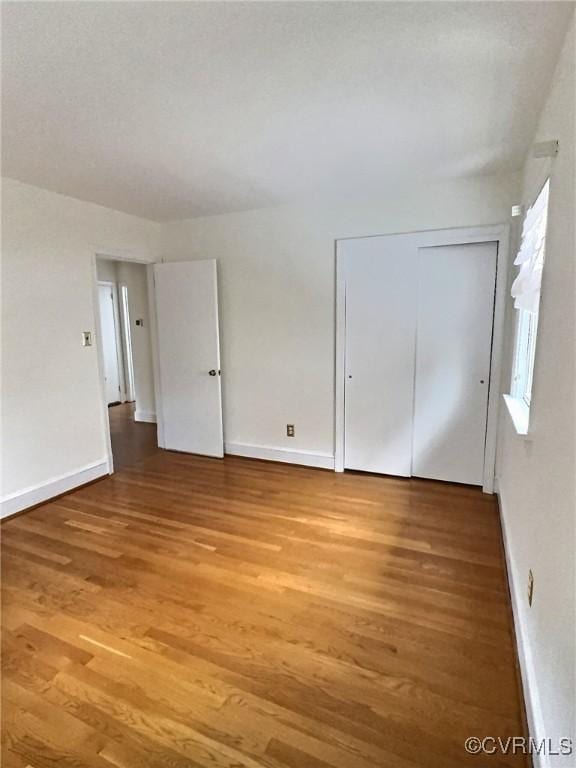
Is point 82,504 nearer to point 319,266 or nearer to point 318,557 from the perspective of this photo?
point 318,557

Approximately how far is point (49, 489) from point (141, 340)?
255 centimetres

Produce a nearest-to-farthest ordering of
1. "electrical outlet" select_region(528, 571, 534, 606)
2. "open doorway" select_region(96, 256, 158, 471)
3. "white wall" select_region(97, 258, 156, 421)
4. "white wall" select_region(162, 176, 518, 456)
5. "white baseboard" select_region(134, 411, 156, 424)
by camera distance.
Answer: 1. "electrical outlet" select_region(528, 571, 534, 606)
2. "white wall" select_region(162, 176, 518, 456)
3. "open doorway" select_region(96, 256, 158, 471)
4. "white wall" select_region(97, 258, 156, 421)
5. "white baseboard" select_region(134, 411, 156, 424)

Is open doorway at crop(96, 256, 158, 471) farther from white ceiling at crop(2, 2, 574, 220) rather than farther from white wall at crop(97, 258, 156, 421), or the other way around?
white ceiling at crop(2, 2, 574, 220)

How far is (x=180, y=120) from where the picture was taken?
1990 millimetres

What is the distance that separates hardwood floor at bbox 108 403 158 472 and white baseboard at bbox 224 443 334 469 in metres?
0.97

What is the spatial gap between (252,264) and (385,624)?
307 centimetres

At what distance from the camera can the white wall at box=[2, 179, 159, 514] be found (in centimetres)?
288

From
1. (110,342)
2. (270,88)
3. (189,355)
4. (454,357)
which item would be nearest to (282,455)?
(189,355)

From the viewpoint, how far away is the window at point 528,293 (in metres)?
1.81

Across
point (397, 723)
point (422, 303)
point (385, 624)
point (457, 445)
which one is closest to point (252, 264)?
point (422, 303)

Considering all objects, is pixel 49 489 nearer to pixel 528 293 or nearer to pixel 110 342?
pixel 528 293

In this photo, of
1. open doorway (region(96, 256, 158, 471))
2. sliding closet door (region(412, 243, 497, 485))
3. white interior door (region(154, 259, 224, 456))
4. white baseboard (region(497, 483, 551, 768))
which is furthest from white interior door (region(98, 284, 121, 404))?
white baseboard (region(497, 483, 551, 768))

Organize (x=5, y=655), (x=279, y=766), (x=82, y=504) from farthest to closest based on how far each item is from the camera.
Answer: (x=82, y=504), (x=5, y=655), (x=279, y=766)
